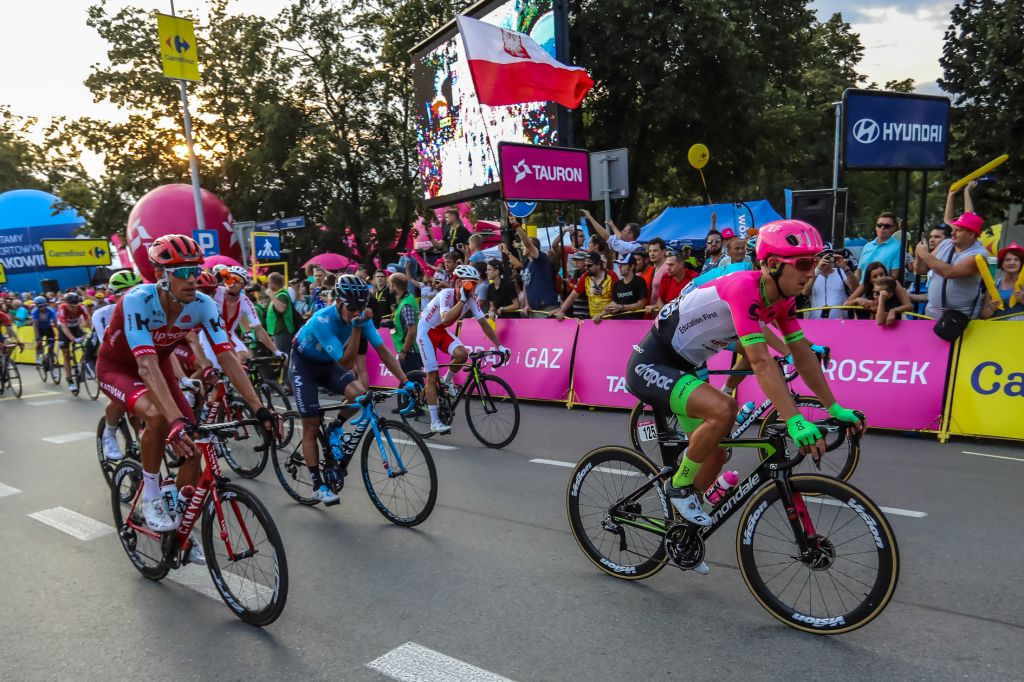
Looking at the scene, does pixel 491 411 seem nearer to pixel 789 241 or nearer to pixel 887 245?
pixel 789 241

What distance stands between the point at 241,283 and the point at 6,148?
65597mm

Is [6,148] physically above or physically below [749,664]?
above

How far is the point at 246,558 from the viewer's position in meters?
3.88

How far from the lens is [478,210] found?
6350cm

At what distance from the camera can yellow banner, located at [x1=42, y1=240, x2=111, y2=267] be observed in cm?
2867

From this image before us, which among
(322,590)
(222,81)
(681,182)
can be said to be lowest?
(322,590)

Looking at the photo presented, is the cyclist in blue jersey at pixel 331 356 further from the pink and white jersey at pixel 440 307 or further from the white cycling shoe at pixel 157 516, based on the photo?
the pink and white jersey at pixel 440 307

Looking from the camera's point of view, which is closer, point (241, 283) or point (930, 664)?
point (930, 664)

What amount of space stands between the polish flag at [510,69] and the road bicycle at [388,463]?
699cm

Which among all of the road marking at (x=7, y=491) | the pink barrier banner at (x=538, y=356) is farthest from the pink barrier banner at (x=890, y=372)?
the road marking at (x=7, y=491)

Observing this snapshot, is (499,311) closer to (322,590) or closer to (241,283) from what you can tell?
(241,283)

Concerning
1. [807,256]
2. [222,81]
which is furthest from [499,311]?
[222,81]

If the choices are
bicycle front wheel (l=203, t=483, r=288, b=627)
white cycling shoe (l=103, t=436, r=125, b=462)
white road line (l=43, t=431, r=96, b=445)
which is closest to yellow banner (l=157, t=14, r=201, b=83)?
white road line (l=43, t=431, r=96, b=445)

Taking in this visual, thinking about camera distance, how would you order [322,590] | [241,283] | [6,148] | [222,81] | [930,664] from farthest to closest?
[6,148], [222,81], [241,283], [322,590], [930,664]
